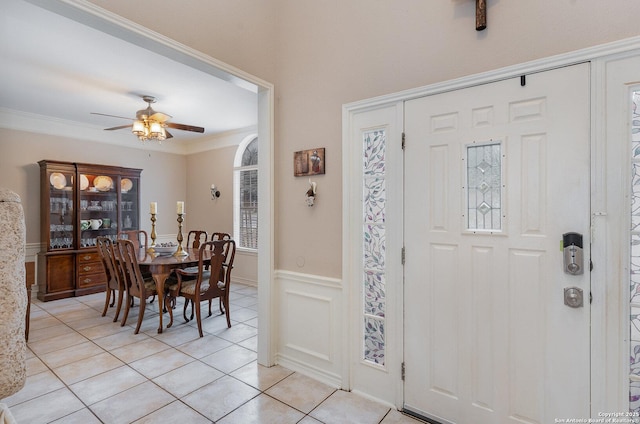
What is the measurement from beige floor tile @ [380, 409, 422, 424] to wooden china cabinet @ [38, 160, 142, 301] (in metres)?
5.09

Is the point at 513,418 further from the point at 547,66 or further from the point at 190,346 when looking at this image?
the point at 190,346

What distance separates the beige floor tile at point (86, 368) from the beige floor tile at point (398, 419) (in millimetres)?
2259

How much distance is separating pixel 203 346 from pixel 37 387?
1.22m

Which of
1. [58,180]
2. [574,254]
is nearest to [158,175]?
[58,180]

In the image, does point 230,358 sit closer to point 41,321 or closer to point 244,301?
point 244,301

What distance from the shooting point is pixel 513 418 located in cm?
175

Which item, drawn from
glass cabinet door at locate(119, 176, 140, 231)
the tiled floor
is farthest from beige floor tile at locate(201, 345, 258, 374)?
glass cabinet door at locate(119, 176, 140, 231)

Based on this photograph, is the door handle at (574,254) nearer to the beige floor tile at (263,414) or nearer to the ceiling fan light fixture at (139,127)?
the beige floor tile at (263,414)

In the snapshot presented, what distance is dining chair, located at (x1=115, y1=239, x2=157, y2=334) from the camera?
3371 mm

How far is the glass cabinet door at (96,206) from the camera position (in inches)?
200

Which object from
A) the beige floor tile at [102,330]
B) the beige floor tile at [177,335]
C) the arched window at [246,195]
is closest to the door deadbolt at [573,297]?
the beige floor tile at [177,335]

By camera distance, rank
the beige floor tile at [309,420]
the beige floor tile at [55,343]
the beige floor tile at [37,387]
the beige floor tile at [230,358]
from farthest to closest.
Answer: the beige floor tile at [55,343]
the beige floor tile at [230,358]
the beige floor tile at [37,387]
the beige floor tile at [309,420]

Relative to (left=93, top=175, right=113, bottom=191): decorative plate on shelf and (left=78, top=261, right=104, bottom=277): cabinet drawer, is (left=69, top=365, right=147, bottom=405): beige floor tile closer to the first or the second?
(left=78, top=261, right=104, bottom=277): cabinet drawer

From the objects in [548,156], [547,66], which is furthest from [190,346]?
[547,66]
